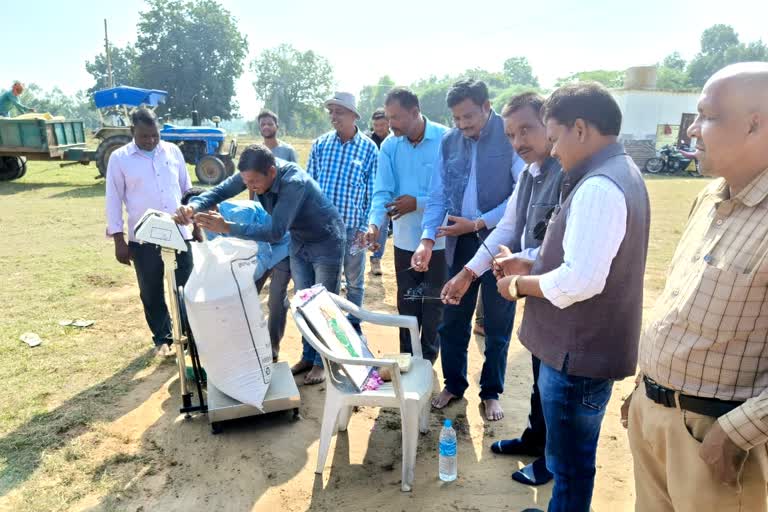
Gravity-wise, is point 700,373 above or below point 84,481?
above

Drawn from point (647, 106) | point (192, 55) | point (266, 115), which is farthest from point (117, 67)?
point (266, 115)

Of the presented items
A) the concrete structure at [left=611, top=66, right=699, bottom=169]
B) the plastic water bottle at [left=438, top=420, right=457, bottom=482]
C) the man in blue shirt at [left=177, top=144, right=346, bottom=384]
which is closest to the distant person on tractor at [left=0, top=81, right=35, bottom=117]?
the man in blue shirt at [left=177, top=144, right=346, bottom=384]

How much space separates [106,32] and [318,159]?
109ft

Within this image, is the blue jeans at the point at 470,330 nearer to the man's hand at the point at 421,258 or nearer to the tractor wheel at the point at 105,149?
the man's hand at the point at 421,258

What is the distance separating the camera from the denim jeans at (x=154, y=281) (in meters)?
3.83

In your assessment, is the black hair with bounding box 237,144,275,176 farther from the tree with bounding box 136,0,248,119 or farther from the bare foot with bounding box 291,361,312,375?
the tree with bounding box 136,0,248,119

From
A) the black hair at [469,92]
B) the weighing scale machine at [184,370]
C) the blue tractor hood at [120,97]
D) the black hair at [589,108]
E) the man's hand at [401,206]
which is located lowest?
the weighing scale machine at [184,370]

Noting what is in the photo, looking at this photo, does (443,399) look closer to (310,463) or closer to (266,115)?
(310,463)

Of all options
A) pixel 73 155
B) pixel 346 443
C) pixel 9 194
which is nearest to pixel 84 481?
pixel 346 443

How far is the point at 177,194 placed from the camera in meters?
3.92

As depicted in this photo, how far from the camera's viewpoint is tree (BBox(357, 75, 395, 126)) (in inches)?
2943

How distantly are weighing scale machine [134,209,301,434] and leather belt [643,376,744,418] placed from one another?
6.84ft

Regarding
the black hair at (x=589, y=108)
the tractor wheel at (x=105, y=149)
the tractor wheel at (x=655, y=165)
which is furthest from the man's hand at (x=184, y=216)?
the tractor wheel at (x=655, y=165)

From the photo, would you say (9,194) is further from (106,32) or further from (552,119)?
(106,32)
